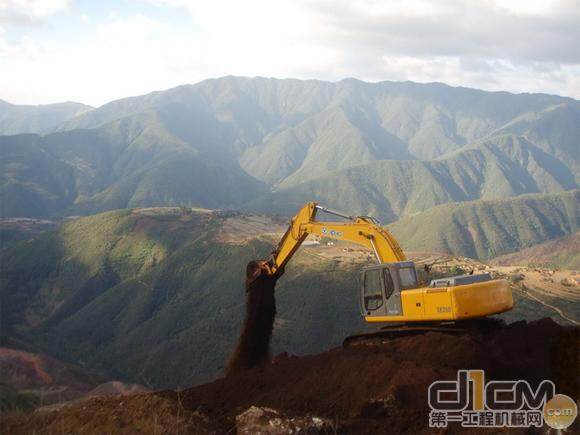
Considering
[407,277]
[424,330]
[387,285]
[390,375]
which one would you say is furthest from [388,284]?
[390,375]

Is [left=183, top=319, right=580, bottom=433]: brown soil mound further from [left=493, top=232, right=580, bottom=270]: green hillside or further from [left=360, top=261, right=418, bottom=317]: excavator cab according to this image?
[left=493, top=232, right=580, bottom=270]: green hillside

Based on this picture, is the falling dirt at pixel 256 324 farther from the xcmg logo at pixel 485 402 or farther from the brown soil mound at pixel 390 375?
the xcmg logo at pixel 485 402

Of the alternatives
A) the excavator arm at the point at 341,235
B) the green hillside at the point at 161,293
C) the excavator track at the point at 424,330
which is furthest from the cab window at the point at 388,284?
the green hillside at the point at 161,293

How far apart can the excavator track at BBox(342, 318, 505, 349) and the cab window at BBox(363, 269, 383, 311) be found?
2.26 feet

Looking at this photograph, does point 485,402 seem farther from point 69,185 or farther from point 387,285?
point 69,185

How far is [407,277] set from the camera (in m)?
14.8

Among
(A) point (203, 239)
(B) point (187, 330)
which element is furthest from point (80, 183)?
(B) point (187, 330)

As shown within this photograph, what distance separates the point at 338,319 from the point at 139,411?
29.2m

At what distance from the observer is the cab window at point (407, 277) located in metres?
14.6

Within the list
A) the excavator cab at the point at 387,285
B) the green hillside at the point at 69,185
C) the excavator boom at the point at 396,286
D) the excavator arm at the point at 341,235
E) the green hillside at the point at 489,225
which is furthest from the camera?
the green hillside at the point at 69,185

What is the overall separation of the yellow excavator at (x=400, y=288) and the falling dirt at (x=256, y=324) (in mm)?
328

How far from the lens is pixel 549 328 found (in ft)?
46.5

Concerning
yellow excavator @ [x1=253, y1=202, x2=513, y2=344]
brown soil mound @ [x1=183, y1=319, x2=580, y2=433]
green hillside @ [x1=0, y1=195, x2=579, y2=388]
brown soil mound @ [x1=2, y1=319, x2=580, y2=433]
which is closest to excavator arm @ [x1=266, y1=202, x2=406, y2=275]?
yellow excavator @ [x1=253, y1=202, x2=513, y2=344]

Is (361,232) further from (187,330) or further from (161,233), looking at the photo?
(161,233)
